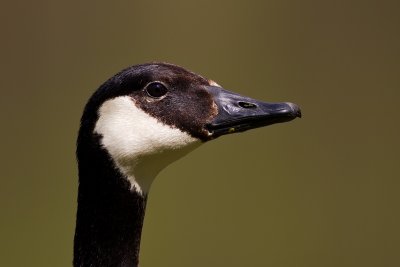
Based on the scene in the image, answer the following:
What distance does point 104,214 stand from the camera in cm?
154

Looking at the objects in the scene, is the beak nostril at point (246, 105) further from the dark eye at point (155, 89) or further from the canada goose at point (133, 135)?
the dark eye at point (155, 89)

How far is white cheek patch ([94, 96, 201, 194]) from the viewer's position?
1.51 meters

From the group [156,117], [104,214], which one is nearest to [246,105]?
[156,117]

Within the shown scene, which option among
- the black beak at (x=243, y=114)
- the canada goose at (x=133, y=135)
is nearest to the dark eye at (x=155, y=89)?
the canada goose at (x=133, y=135)

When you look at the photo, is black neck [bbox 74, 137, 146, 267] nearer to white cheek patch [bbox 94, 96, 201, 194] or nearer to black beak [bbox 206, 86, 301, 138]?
white cheek patch [bbox 94, 96, 201, 194]

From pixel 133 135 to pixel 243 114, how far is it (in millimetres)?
231

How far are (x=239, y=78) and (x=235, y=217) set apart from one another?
0.69 m

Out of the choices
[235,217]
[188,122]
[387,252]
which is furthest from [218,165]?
→ [188,122]

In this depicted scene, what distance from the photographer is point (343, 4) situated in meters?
3.81

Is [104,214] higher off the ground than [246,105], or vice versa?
[246,105]

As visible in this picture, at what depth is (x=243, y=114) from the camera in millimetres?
1532

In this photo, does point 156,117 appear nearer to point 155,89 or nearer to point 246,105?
point 155,89

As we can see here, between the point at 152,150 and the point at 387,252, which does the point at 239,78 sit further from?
the point at 152,150

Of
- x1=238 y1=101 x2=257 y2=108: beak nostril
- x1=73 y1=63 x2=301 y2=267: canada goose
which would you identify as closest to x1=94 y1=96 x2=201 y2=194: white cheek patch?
x1=73 y1=63 x2=301 y2=267: canada goose
